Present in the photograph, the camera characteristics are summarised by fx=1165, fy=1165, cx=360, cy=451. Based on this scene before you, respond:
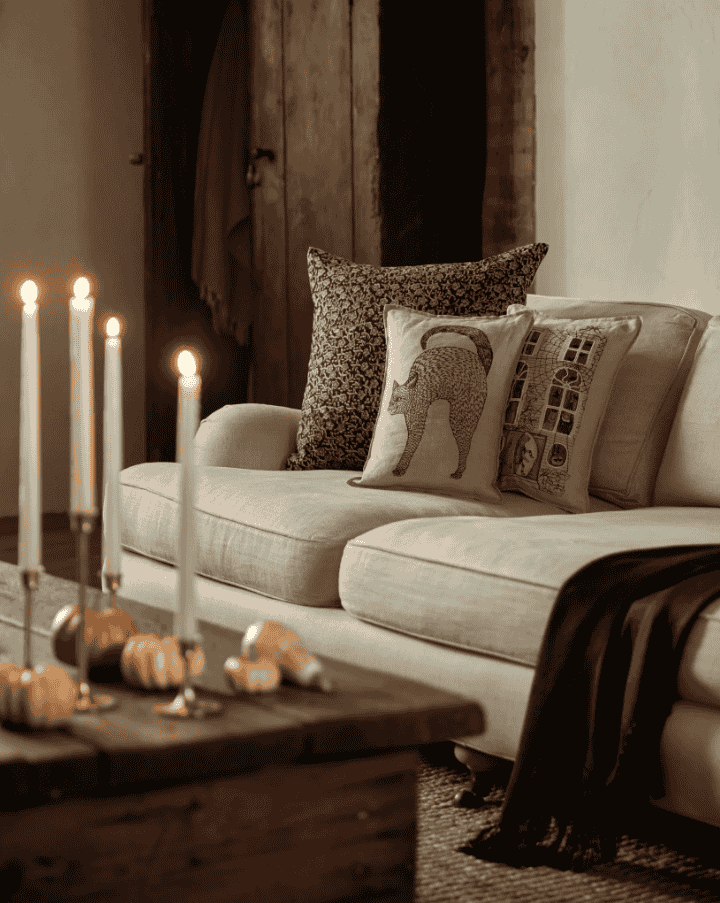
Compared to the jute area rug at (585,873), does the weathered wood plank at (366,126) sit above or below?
above

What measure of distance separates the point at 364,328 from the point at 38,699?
5.70ft

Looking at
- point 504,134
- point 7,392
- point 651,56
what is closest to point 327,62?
point 504,134

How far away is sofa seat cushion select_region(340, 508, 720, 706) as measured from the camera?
1635mm

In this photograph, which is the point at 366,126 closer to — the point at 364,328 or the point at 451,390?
the point at 364,328

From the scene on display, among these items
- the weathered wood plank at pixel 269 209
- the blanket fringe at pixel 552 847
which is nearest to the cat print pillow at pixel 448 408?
the blanket fringe at pixel 552 847

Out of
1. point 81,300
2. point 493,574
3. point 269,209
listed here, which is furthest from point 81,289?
point 269,209

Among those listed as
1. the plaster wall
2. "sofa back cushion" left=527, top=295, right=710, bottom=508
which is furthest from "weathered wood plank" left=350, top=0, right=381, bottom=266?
"sofa back cushion" left=527, top=295, right=710, bottom=508

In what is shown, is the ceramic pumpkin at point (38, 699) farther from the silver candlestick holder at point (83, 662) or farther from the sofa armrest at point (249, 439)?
the sofa armrest at point (249, 439)

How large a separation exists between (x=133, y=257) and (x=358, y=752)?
4343 mm

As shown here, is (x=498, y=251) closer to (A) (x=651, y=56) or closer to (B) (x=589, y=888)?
(A) (x=651, y=56)

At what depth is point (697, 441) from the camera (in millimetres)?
2227

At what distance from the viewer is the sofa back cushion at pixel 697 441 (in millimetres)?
2207

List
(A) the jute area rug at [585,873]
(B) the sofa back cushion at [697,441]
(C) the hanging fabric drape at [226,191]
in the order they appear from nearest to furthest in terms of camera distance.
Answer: (A) the jute area rug at [585,873], (B) the sofa back cushion at [697,441], (C) the hanging fabric drape at [226,191]

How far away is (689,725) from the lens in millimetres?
1502
